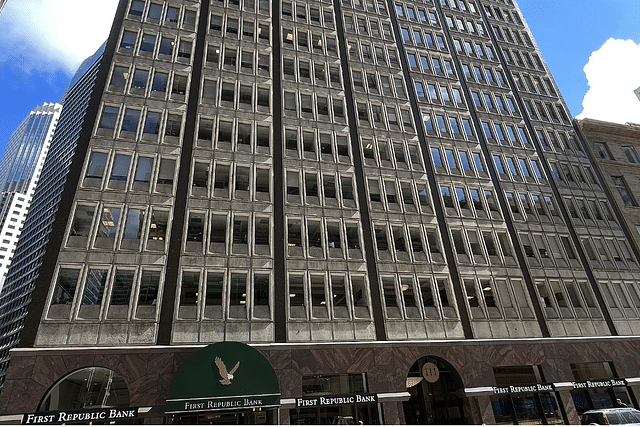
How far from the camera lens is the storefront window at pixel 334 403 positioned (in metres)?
20.6

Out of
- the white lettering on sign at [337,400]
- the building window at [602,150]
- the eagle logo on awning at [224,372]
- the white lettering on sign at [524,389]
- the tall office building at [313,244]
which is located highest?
the building window at [602,150]

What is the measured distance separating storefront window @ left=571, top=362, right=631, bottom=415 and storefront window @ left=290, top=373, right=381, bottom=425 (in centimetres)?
1454

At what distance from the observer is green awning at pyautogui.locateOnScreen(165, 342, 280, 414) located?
713 inches

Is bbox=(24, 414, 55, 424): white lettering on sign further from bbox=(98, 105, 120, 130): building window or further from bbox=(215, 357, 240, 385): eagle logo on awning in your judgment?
bbox=(98, 105, 120, 130): building window

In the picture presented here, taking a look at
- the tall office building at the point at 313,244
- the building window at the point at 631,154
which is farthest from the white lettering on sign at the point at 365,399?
the building window at the point at 631,154

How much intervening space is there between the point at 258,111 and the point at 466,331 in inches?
849

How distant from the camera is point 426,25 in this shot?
1629 inches

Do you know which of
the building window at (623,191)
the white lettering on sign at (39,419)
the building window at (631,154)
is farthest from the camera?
the building window at (631,154)

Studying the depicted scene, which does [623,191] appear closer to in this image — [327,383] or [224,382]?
[327,383]

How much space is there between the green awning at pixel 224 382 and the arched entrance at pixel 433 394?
9629mm

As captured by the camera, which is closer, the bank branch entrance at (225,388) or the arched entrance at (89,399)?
the arched entrance at (89,399)

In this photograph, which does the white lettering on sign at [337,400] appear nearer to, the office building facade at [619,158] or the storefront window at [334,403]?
the storefront window at [334,403]

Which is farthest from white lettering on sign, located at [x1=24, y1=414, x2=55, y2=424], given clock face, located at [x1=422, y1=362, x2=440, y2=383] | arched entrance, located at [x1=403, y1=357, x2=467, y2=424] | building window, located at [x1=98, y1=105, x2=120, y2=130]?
clock face, located at [x1=422, y1=362, x2=440, y2=383]

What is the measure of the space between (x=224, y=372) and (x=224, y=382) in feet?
1.51
